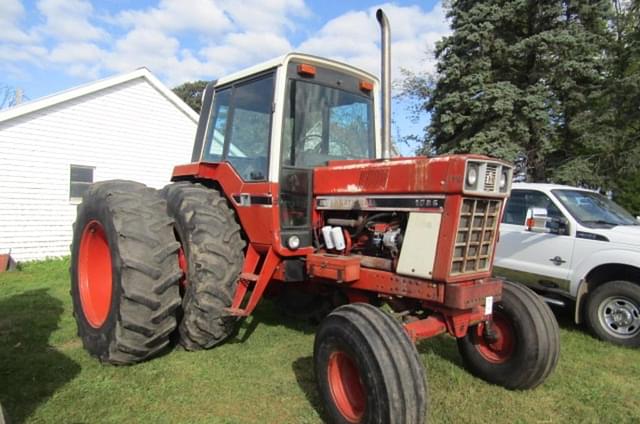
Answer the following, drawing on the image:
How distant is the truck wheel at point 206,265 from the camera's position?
12.1 feet

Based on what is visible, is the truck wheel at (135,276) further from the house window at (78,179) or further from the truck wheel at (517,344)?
the house window at (78,179)

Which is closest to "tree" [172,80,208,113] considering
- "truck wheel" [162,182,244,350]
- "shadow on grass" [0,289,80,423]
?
"shadow on grass" [0,289,80,423]

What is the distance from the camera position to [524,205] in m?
6.07

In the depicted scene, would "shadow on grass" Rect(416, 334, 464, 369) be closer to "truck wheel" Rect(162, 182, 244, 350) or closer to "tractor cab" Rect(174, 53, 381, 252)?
"tractor cab" Rect(174, 53, 381, 252)

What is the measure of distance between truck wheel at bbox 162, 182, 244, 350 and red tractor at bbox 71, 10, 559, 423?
0.5 inches

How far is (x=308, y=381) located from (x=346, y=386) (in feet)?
2.55

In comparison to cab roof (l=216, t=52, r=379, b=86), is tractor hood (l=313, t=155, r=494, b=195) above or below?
below

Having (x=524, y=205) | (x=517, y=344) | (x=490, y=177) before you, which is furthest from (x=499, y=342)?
(x=524, y=205)

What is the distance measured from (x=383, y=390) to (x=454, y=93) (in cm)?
1247

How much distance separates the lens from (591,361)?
14.3 ft

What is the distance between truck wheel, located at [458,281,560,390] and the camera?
342 cm

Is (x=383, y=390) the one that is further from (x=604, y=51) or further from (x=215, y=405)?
(x=604, y=51)

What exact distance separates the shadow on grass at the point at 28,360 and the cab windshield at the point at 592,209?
553cm

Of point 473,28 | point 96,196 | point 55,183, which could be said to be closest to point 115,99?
point 55,183
